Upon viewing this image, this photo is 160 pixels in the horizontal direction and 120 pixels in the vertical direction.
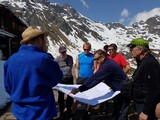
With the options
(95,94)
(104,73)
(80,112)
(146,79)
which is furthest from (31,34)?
(80,112)

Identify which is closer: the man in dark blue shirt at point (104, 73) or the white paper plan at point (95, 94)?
the man in dark blue shirt at point (104, 73)

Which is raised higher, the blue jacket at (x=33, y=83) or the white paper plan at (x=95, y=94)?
the blue jacket at (x=33, y=83)

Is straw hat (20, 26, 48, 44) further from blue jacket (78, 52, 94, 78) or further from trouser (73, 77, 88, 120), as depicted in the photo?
blue jacket (78, 52, 94, 78)

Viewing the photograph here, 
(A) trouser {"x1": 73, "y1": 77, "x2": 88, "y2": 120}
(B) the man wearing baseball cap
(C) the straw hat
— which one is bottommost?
(A) trouser {"x1": 73, "y1": 77, "x2": 88, "y2": 120}

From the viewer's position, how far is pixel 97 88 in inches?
336

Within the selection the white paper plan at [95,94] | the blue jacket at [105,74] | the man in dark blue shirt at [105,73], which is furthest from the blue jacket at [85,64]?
the blue jacket at [105,74]

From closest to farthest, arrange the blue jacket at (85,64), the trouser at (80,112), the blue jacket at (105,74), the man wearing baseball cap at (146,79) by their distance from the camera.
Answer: the man wearing baseball cap at (146,79) → the blue jacket at (105,74) → the trouser at (80,112) → the blue jacket at (85,64)

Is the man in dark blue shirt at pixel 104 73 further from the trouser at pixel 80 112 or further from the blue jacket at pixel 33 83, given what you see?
the blue jacket at pixel 33 83

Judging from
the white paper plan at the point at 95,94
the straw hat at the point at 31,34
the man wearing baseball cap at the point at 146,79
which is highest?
the straw hat at the point at 31,34

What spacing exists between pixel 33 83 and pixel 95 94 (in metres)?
4.18

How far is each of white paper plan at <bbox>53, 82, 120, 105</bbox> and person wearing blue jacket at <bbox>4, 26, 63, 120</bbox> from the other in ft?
11.3

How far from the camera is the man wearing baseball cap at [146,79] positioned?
5.12 meters

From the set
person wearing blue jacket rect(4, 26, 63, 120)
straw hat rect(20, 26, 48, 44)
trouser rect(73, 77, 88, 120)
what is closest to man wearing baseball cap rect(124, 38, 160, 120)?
person wearing blue jacket rect(4, 26, 63, 120)

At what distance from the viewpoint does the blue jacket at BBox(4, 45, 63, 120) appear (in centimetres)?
420
